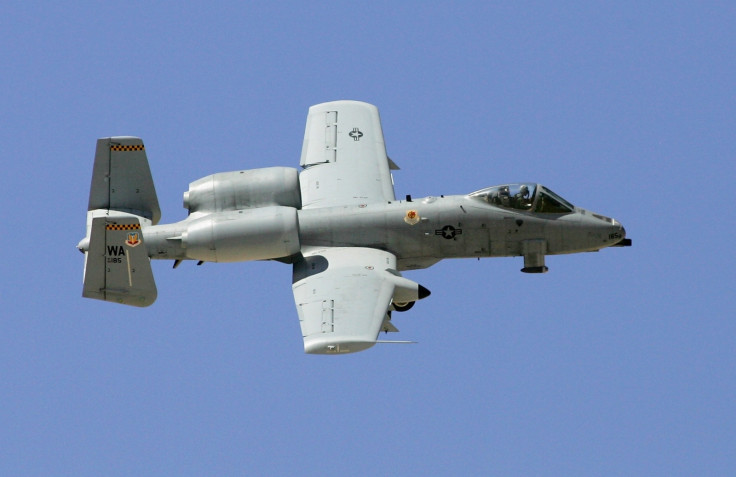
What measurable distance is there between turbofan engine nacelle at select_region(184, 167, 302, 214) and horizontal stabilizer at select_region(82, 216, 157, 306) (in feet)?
9.13

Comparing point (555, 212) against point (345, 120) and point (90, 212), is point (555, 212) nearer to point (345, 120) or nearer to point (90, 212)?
point (345, 120)

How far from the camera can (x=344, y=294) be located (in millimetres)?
34688

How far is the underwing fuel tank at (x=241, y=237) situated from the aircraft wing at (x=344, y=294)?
2.07ft

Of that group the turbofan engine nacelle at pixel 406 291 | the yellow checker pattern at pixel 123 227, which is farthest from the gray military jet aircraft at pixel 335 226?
the yellow checker pattern at pixel 123 227

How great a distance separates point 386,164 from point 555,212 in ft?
14.0

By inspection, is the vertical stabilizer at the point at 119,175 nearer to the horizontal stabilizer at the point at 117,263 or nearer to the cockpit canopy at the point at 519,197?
the horizontal stabilizer at the point at 117,263

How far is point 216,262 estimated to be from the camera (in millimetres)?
36344

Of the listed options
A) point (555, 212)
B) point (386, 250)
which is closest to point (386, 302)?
point (386, 250)

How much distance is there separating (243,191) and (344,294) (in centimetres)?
384

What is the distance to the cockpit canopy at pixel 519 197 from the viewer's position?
121 feet

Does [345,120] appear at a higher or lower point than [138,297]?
higher

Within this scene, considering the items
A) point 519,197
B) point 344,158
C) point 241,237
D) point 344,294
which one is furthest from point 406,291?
point 344,158

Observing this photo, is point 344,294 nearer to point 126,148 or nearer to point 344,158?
point 344,158

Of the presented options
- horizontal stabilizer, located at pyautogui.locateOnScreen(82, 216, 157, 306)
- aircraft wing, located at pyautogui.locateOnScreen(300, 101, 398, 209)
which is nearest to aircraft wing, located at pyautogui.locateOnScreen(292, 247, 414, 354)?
aircraft wing, located at pyautogui.locateOnScreen(300, 101, 398, 209)
